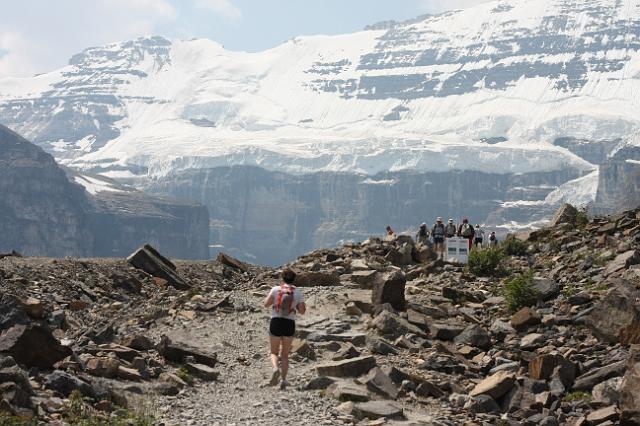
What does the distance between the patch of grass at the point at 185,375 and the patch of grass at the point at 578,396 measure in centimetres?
654

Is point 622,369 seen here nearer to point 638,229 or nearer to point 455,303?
point 455,303

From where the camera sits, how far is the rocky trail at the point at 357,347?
18156mm

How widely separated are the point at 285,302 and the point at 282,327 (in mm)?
447

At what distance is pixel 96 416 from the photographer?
16594 mm

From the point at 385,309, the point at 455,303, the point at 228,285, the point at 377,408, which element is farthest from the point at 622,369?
the point at 228,285

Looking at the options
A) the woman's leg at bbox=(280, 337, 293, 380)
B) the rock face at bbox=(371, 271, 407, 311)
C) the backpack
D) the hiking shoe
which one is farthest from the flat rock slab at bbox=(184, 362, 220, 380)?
the rock face at bbox=(371, 271, 407, 311)

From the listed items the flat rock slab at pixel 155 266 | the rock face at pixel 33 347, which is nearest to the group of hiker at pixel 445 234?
the flat rock slab at pixel 155 266

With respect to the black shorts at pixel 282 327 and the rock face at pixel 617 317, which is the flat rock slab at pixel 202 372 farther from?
the rock face at pixel 617 317

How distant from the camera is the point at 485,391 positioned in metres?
20.5

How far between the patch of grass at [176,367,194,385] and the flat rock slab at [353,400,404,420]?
10.8ft

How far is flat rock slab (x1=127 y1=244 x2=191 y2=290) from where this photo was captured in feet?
136

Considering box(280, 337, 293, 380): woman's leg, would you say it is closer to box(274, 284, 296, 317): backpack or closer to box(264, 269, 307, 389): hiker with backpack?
box(264, 269, 307, 389): hiker with backpack

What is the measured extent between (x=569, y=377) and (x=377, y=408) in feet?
14.8

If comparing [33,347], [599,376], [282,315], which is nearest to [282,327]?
[282,315]
